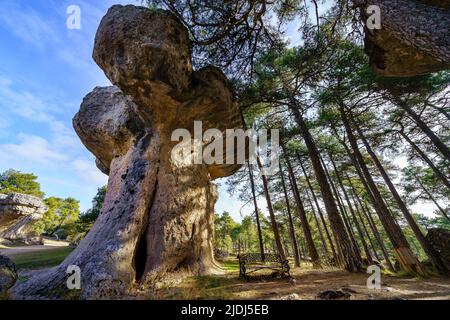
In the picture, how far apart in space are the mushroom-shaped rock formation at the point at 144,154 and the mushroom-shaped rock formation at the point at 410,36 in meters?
4.72

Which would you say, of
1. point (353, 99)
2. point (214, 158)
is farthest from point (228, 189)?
point (353, 99)

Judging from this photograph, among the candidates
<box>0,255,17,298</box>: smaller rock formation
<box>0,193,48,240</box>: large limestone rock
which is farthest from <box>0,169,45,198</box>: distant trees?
<box>0,255,17,298</box>: smaller rock formation

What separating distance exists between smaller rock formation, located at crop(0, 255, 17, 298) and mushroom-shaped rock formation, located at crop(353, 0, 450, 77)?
24.3ft

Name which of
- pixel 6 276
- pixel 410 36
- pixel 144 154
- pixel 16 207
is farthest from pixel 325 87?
pixel 16 207

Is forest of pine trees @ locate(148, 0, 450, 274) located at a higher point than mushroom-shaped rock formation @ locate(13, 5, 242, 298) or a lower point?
higher

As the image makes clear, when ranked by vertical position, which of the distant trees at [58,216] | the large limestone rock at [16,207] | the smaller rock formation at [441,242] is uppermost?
the distant trees at [58,216]

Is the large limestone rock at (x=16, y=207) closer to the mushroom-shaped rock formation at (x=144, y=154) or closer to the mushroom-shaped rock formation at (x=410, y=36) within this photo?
the mushroom-shaped rock formation at (x=144, y=154)

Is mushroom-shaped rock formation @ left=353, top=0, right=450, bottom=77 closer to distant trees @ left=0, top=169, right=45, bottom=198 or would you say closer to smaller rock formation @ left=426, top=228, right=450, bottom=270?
smaller rock formation @ left=426, top=228, right=450, bottom=270

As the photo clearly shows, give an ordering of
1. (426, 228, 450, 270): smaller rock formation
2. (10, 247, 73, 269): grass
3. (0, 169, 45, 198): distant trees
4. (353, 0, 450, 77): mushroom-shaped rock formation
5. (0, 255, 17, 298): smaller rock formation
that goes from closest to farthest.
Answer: (0, 255, 17, 298): smaller rock formation < (353, 0, 450, 77): mushroom-shaped rock formation < (426, 228, 450, 270): smaller rock formation < (10, 247, 73, 269): grass < (0, 169, 45, 198): distant trees

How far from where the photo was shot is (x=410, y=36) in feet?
11.3

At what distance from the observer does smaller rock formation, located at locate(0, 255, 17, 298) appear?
275cm

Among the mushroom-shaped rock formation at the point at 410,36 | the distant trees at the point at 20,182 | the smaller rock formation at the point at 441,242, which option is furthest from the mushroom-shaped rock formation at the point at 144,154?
the distant trees at the point at 20,182

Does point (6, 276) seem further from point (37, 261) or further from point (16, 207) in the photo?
point (37, 261)

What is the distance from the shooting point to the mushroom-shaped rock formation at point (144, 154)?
15.4 ft
